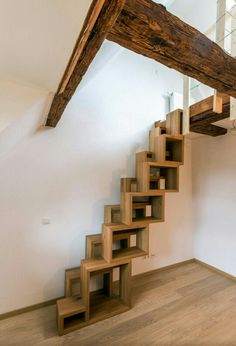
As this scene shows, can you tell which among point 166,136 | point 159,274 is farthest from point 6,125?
point 159,274

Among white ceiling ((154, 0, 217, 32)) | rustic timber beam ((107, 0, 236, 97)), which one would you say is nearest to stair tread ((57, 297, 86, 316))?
rustic timber beam ((107, 0, 236, 97))

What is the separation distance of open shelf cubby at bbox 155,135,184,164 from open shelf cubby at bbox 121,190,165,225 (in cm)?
49

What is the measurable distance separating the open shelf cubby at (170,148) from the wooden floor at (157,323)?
176 centimetres

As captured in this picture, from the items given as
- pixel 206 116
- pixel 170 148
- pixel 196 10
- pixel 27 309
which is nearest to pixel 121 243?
pixel 27 309

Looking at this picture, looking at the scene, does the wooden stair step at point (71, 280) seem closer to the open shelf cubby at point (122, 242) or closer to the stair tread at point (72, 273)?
the stair tread at point (72, 273)

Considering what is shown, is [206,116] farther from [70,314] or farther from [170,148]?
[70,314]

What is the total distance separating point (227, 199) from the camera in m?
2.87

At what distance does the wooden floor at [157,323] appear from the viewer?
5.59 ft

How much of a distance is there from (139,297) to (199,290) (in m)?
0.85

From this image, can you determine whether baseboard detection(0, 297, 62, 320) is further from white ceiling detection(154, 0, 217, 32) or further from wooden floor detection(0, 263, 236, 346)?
white ceiling detection(154, 0, 217, 32)

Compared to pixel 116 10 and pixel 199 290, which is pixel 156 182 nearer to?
pixel 199 290

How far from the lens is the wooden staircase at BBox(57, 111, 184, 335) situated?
1.92m

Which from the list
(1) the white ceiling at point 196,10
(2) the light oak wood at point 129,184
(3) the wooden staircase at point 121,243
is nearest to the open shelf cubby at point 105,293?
(3) the wooden staircase at point 121,243

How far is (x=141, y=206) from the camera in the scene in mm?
2438
